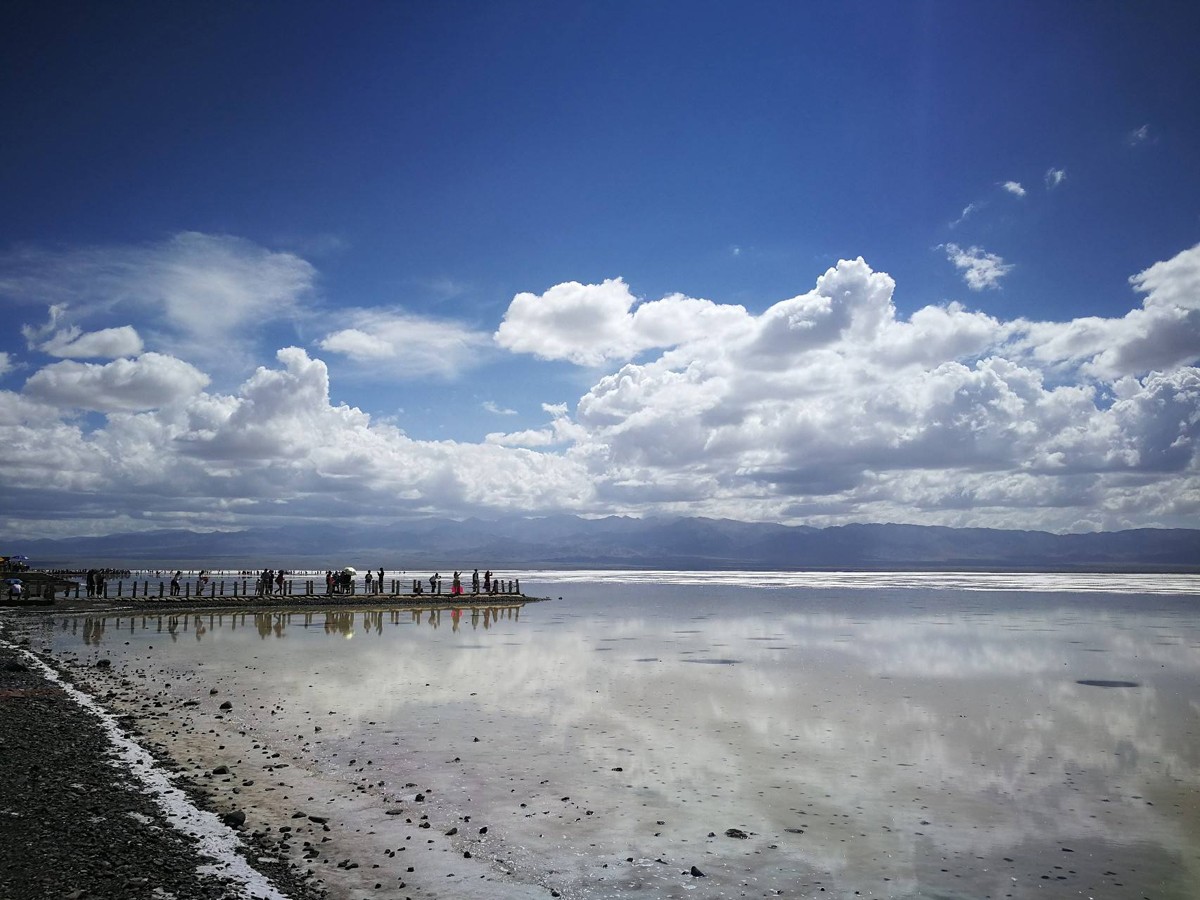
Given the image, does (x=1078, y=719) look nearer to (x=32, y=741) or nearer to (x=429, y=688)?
(x=429, y=688)

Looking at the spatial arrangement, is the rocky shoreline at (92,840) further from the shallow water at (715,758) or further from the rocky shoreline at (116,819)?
the shallow water at (715,758)

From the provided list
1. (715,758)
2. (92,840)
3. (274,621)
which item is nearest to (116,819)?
(92,840)

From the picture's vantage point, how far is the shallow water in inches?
452

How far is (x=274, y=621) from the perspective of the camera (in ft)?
181

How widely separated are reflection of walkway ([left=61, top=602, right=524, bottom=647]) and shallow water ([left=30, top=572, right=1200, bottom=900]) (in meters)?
8.42

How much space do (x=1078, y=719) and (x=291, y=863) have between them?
70.0 feet

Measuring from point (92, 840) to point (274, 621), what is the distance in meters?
47.2

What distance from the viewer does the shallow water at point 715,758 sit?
37.7 feet

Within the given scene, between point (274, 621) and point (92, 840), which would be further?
point (274, 621)

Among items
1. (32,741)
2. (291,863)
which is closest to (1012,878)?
(291,863)

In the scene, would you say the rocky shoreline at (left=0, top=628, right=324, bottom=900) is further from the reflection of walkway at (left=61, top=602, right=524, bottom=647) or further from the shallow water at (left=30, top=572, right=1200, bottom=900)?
the reflection of walkway at (left=61, top=602, right=524, bottom=647)

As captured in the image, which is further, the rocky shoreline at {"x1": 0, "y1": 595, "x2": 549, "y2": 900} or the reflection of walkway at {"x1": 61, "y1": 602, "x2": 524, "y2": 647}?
the reflection of walkway at {"x1": 61, "y1": 602, "x2": 524, "y2": 647}

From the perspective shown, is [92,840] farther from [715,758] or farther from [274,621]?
[274,621]

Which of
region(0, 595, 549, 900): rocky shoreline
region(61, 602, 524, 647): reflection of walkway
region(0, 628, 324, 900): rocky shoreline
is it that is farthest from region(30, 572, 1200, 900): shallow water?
region(61, 602, 524, 647): reflection of walkway
